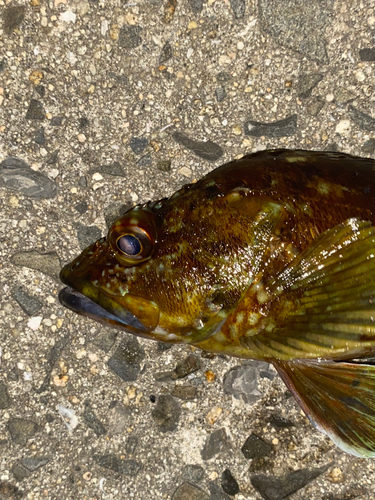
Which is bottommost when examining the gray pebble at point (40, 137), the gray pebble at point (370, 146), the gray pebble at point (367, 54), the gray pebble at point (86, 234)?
the gray pebble at point (86, 234)

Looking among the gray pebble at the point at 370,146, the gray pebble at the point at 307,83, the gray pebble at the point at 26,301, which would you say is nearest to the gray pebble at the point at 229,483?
the gray pebble at the point at 26,301

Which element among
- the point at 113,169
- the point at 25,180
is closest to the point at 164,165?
the point at 113,169

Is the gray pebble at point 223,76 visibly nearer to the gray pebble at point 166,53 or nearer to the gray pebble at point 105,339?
the gray pebble at point 166,53

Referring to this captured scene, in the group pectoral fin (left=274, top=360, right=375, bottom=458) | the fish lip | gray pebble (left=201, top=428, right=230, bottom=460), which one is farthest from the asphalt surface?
the fish lip

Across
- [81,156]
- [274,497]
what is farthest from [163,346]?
[81,156]

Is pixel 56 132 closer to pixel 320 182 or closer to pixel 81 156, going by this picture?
pixel 81 156

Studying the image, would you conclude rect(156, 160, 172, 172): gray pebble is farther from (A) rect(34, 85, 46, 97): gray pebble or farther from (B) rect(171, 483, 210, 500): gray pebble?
(B) rect(171, 483, 210, 500): gray pebble

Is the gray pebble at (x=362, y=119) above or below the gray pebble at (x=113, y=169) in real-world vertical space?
above
